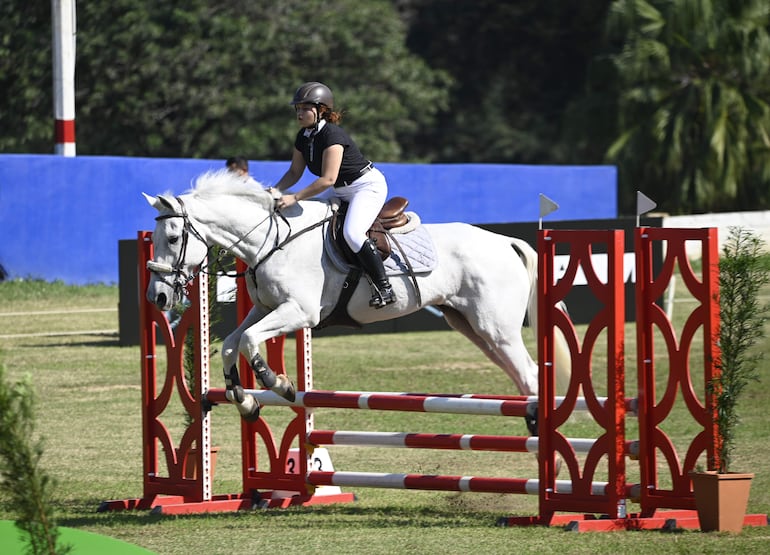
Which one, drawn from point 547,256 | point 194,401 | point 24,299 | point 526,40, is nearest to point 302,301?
point 194,401

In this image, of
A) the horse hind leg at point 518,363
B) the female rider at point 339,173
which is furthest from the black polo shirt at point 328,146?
the horse hind leg at point 518,363

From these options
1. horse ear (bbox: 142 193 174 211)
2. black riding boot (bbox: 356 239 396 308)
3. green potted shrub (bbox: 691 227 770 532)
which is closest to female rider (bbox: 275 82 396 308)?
black riding boot (bbox: 356 239 396 308)

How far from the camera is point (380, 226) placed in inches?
297

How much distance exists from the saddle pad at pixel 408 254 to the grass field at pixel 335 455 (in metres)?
1.31

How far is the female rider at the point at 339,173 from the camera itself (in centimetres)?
722

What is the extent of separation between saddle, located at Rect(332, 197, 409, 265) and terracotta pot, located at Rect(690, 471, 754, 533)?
7.03 feet

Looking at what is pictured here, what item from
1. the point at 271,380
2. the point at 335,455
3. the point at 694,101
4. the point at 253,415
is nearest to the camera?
the point at 271,380

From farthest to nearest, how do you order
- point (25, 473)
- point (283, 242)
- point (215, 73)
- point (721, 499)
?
point (215, 73) → point (283, 242) → point (721, 499) → point (25, 473)

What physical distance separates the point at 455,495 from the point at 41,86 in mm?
20647

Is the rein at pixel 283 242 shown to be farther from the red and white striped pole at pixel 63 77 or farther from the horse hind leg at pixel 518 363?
the red and white striped pole at pixel 63 77

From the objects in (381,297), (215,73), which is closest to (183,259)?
(381,297)

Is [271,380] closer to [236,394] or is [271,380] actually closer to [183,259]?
[236,394]

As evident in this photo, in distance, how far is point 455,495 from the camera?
26.4ft

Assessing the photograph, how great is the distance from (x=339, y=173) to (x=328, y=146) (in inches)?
11.1
